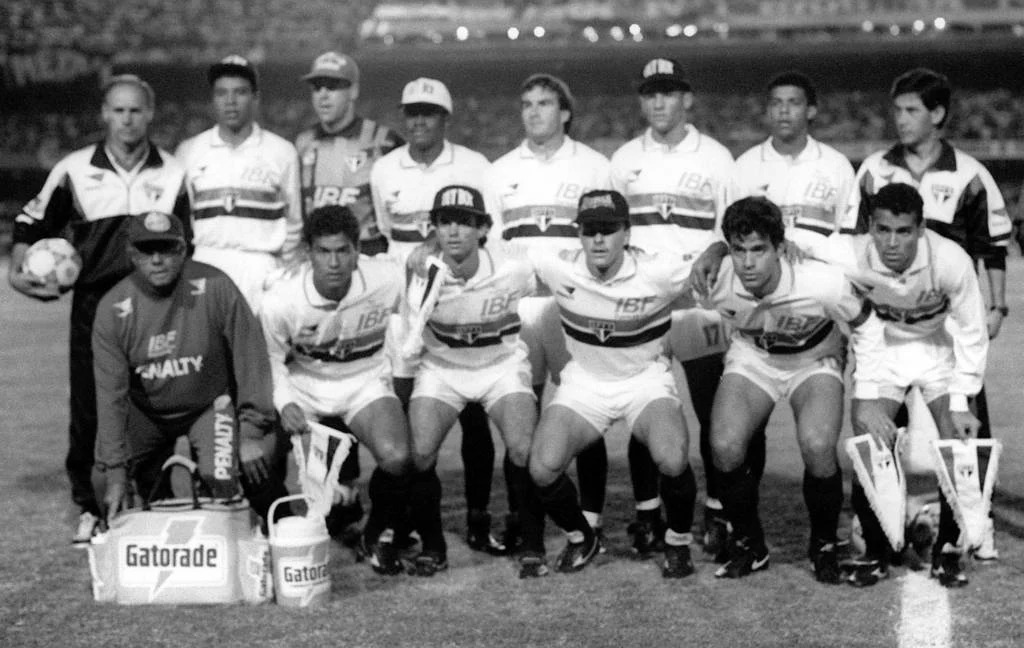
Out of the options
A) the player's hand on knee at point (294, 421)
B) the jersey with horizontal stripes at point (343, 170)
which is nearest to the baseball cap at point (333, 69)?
the jersey with horizontal stripes at point (343, 170)

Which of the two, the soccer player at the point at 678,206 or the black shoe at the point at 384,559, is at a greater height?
the soccer player at the point at 678,206

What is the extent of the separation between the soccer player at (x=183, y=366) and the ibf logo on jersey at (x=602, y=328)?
1.53 metres

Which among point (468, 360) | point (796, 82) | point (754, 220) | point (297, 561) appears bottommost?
point (297, 561)

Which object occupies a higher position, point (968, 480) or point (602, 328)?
point (602, 328)

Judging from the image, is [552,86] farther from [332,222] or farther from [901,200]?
[901,200]

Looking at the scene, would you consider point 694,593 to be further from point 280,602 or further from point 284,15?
point 284,15

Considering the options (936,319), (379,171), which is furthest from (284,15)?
(936,319)

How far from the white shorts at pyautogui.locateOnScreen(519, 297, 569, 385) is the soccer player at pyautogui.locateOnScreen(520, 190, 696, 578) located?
12.1 inches

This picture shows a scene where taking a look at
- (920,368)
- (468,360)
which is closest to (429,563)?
(468,360)

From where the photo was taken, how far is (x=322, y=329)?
674 cm

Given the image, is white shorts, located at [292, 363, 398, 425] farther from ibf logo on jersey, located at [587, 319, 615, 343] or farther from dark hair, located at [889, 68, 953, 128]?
dark hair, located at [889, 68, 953, 128]

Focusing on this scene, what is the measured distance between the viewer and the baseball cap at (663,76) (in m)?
7.40

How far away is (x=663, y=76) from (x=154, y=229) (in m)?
2.74

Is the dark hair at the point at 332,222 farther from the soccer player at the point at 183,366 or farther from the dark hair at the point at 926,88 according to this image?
the dark hair at the point at 926,88
